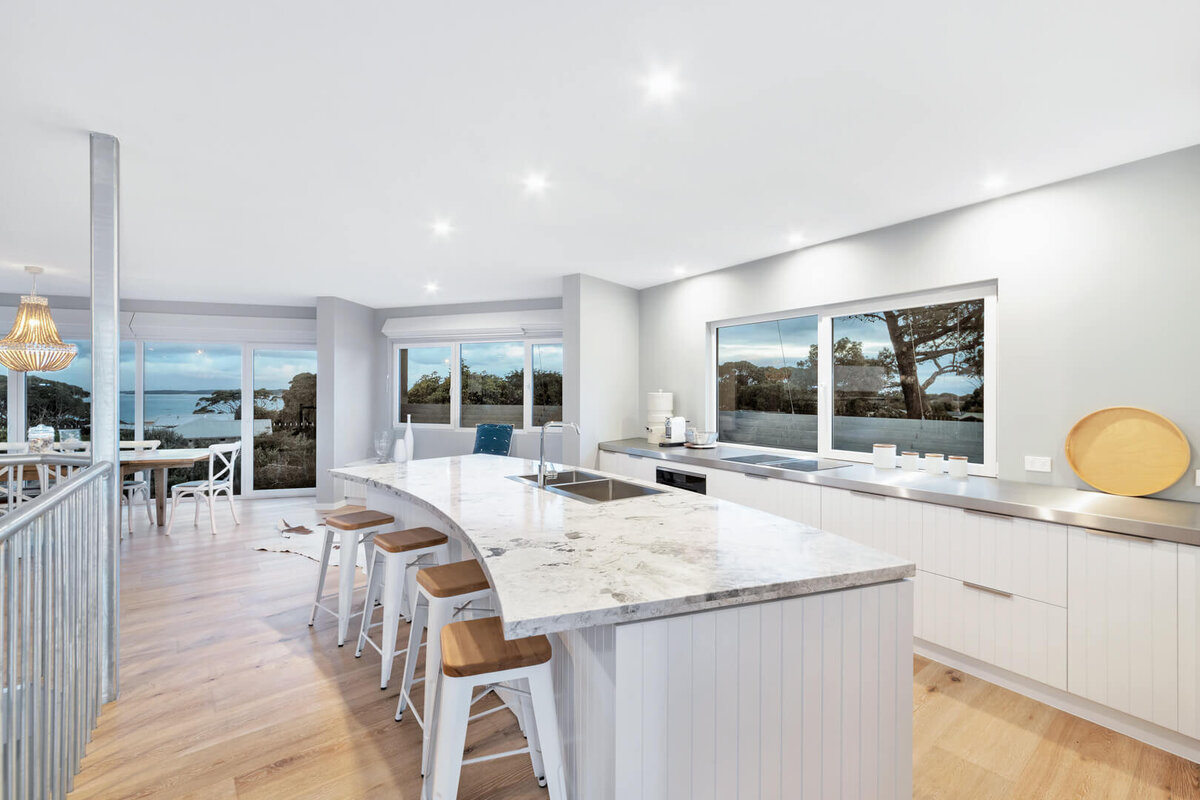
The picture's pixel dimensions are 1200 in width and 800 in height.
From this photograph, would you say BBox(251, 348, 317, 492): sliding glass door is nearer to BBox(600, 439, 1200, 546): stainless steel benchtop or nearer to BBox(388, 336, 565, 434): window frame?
BBox(388, 336, 565, 434): window frame

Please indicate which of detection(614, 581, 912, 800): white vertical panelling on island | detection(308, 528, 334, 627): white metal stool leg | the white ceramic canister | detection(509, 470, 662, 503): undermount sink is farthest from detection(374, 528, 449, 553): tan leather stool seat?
the white ceramic canister

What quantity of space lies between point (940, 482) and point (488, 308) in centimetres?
481

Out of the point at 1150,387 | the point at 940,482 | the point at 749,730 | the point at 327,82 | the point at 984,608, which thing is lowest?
the point at 984,608

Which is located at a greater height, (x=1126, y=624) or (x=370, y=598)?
(x=1126, y=624)

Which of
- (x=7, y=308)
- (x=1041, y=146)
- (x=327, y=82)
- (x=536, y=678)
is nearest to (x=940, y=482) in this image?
(x=1041, y=146)

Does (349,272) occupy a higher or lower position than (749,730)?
higher

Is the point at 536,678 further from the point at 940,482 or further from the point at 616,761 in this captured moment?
the point at 940,482

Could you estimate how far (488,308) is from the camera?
244 inches

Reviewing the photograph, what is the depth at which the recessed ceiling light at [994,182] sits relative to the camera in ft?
8.37

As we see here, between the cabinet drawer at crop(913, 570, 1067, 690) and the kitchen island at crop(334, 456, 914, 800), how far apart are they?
1.30 m

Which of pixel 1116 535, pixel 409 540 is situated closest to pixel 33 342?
pixel 409 540

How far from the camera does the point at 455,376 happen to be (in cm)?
647

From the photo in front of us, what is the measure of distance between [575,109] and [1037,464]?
9.02 feet

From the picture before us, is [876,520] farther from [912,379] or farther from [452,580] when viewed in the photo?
[452,580]
